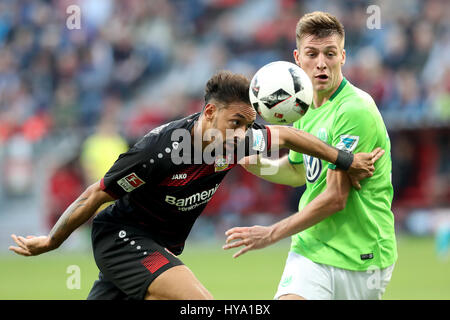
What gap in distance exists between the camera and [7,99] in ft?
62.2

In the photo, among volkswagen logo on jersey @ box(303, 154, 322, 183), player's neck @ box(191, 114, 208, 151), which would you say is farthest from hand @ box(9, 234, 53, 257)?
volkswagen logo on jersey @ box(303, 154, 322, 183)

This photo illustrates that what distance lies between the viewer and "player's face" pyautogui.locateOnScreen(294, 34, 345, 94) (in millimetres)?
5395

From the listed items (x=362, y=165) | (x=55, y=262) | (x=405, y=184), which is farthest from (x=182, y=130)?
(x=405, y=184)

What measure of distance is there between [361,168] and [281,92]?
784mm

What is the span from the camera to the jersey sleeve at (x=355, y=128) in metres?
5.20

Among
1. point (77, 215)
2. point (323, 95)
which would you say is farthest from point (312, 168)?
point (77, 215)

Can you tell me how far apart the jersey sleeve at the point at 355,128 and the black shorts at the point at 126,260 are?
4.67 feet

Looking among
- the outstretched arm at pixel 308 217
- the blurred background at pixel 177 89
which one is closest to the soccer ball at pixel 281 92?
the outstretched arm at pixel 308 217

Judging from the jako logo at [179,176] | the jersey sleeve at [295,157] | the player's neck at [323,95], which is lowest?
the jersey sleeve at [295,157]

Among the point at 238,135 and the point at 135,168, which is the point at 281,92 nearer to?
the point at 238,135

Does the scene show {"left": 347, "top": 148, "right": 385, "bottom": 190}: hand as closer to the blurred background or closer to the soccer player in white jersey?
the soccer player in white jersey

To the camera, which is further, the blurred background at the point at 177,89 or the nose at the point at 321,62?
Answer: the blurred background at the point at 177,89

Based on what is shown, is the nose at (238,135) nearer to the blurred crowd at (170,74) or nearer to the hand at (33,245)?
the hand at (33,245)
